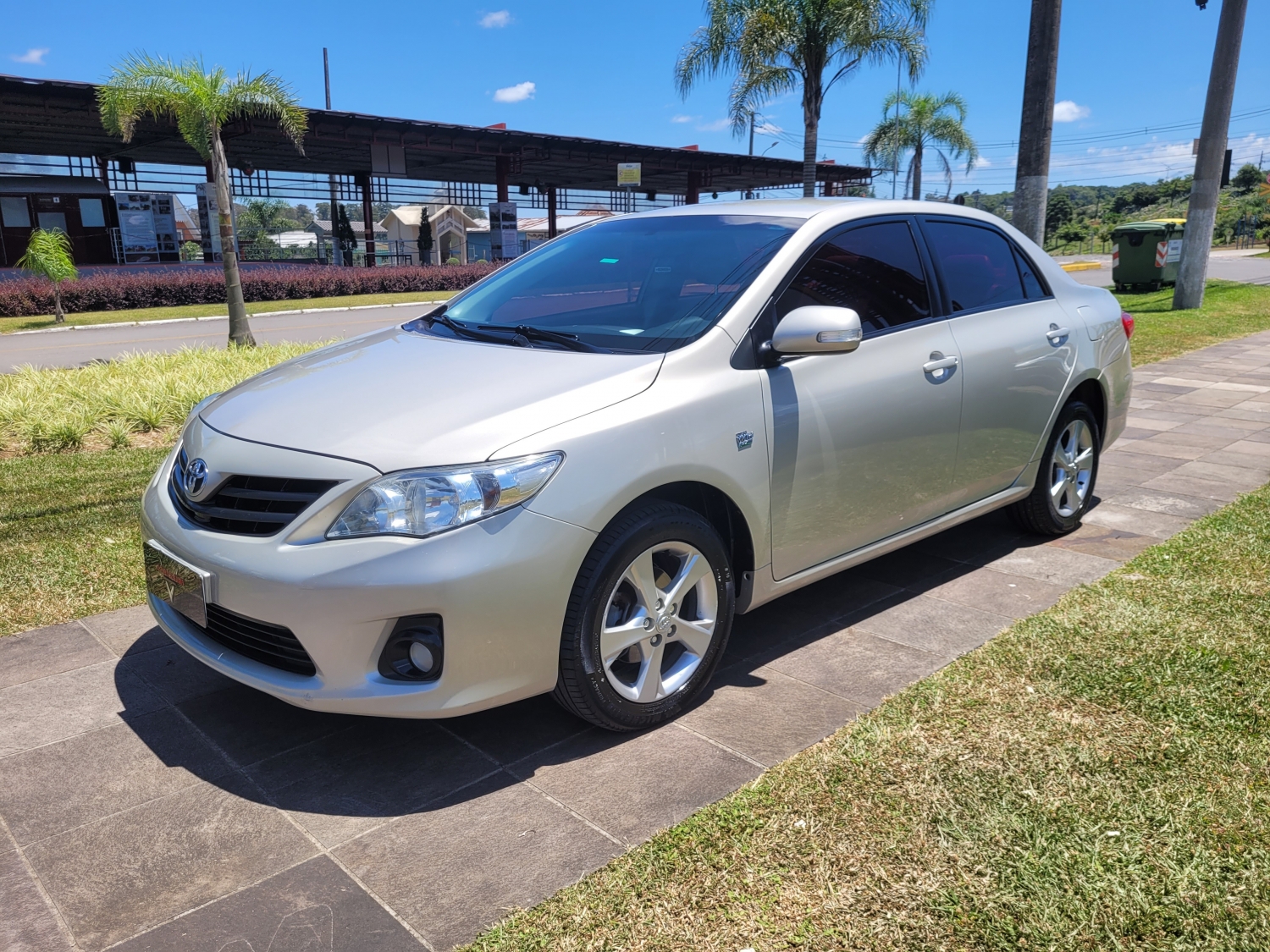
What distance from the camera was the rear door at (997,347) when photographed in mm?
4277

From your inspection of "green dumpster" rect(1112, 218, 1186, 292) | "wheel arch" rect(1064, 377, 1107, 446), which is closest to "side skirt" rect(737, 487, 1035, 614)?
"wheel arch" rect(1064, 377, 1107, 446)

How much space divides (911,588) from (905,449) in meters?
0.95

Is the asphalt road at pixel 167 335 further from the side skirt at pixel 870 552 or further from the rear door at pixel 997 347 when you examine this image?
the side skirt at pixel 870 552

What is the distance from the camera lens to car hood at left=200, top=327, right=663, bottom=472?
2842 millimetres


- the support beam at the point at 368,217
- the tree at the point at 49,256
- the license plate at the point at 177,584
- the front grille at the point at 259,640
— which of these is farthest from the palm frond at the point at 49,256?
the front grille at the point at 259,640

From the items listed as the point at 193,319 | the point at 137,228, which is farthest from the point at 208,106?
the point at 137,228

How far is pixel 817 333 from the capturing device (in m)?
3.30

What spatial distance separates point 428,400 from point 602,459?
0.60 m

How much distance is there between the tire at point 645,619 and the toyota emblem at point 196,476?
4.15ft

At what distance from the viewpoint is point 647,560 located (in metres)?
3.07

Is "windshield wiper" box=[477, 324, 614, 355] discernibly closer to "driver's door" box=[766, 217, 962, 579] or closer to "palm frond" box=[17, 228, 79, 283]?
"driver's door" box=[766, 217, 962, 579]

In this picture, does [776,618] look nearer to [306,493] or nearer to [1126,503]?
[306,493]

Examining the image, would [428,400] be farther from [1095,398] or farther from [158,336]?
[158,336]

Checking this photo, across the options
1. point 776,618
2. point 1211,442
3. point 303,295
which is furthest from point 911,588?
point 303,295
